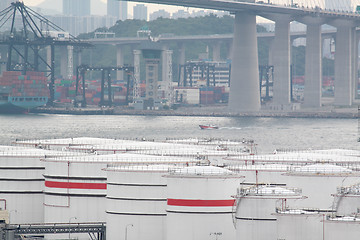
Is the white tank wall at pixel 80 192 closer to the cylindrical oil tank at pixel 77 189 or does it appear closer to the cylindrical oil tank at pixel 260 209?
the cylindrical oil tank at pixel 77 189

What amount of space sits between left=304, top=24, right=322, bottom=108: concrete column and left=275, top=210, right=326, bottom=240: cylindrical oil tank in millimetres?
138886

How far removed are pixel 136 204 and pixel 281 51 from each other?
127006 mm

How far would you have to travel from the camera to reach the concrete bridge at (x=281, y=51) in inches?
6575

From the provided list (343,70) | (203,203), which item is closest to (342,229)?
(203,203)

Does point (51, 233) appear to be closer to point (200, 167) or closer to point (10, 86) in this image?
point (200, 167)

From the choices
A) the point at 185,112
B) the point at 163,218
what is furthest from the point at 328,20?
the point at 163,218

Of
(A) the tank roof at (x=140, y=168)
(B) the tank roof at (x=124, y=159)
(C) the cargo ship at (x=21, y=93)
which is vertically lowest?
(A) the tank roof at (x=140, y=168)

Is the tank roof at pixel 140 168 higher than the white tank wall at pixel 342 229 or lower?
higher

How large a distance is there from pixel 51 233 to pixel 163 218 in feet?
17.4

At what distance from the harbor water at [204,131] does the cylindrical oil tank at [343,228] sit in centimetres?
5898

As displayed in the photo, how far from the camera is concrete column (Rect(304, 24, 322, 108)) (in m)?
180

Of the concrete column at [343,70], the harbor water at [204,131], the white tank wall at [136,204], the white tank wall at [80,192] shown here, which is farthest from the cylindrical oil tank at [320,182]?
the concrete column at [343,70]

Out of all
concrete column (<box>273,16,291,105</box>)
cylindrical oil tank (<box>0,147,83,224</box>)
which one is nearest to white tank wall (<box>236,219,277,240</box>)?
cylindrical oil tank (<box>0,147,83,224</box>)

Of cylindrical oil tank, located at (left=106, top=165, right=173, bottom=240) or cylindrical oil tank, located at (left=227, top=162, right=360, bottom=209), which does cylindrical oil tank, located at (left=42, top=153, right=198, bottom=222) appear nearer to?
cylindrical oil tank, located at (left=106, top=165, right=173, bottom=240)
